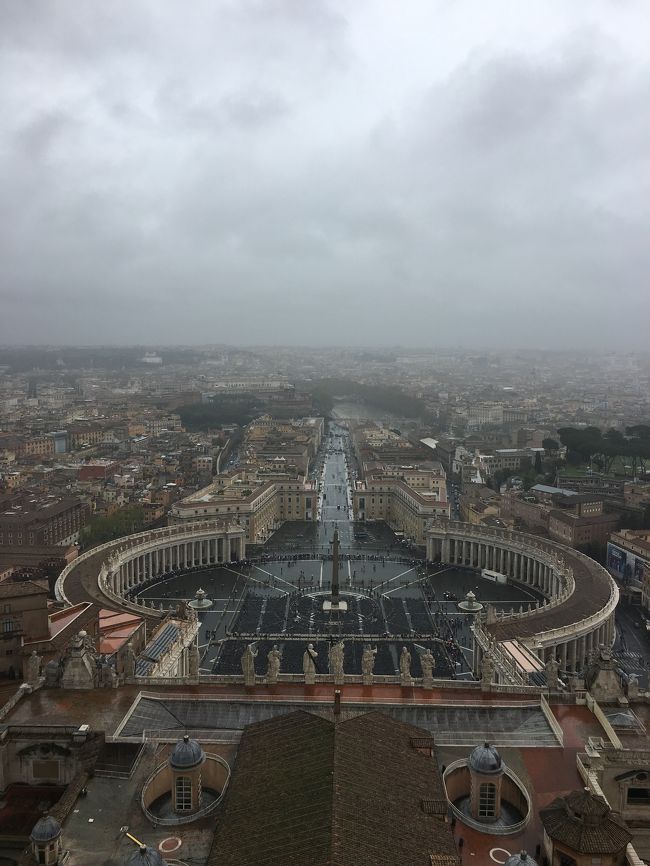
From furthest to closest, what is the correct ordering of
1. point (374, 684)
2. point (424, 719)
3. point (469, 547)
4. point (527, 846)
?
point (469, 547)
point (374, 684)
point (424, 719)
point (527, 846)

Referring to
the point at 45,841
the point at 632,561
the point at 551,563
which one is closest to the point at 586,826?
the point at 45,841

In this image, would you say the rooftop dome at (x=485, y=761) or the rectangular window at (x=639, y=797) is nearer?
the rooftop dome at (x=485, y=761)

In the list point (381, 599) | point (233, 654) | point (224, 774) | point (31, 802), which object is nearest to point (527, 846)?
point (224, 774)

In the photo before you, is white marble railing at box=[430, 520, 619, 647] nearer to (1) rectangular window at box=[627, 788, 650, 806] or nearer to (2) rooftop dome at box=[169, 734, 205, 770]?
(1) rectangular window at box=[627, 788, 650, 806]

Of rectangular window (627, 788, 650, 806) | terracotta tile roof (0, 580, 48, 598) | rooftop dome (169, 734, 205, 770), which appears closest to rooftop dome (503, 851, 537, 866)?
rectangular window (627, 788, 650, 806)

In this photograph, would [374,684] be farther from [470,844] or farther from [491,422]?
[491,422]

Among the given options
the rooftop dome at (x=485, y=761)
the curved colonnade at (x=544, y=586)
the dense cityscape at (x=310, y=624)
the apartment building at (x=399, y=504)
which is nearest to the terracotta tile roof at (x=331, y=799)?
the dense cityscape at (x=310, y=624)

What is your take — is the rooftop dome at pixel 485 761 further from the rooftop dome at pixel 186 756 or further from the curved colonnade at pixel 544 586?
the curved colonnade at pixel 544 586
